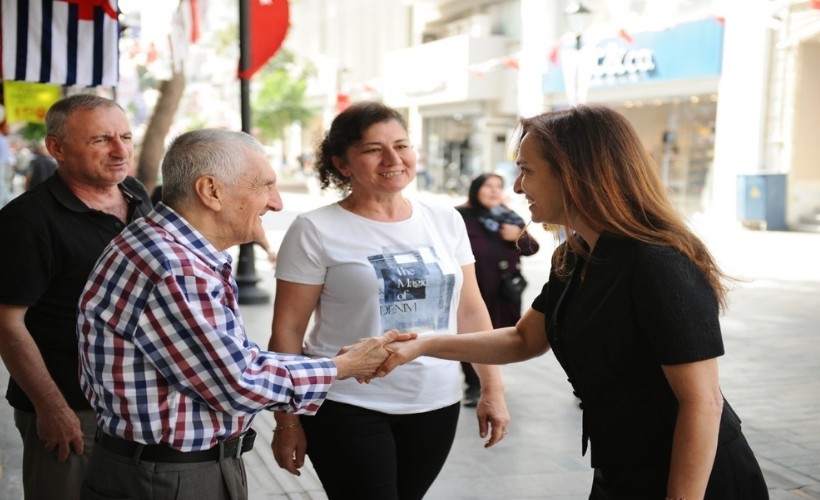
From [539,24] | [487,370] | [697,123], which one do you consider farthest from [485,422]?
[539,24]

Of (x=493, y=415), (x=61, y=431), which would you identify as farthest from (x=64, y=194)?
(x=493, y=415)

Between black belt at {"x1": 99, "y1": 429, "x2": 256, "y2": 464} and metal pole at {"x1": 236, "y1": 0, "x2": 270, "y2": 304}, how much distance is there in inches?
303

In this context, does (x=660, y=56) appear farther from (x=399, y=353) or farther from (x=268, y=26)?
(x=399, y=353)

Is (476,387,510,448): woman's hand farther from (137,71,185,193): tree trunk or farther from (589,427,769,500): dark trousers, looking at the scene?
(137,71,185,193): tree trunk

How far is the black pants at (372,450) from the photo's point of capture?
2.90 m

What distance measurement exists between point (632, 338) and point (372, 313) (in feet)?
3.65

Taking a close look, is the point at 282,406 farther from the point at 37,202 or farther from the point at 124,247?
the point at 37,202

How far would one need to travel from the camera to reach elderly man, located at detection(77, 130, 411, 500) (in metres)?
1.99

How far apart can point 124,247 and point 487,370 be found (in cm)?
159

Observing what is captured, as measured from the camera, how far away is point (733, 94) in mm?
20188

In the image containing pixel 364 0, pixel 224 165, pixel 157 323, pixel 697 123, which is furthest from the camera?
pixel 364 0

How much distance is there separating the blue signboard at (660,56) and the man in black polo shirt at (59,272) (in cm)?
1835

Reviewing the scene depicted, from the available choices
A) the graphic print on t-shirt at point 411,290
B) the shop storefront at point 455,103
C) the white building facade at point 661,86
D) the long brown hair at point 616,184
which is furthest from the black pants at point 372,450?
the shop storefront at point 455,103

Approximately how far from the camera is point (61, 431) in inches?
114
